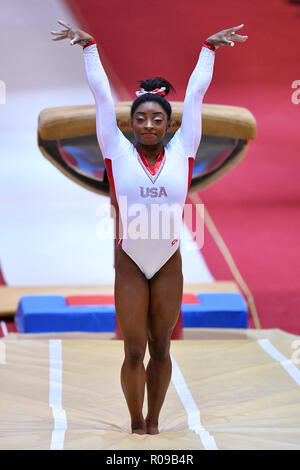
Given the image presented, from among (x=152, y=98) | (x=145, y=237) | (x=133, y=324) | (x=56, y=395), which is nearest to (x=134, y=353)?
(x=133, y=324)

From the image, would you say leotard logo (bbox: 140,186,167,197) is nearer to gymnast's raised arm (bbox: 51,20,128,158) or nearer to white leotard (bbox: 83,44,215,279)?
white leotard (bbox: 83,44,215,279)

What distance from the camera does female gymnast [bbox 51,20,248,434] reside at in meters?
2.75

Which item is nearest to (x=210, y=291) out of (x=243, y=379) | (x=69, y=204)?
(x=243, y=379)

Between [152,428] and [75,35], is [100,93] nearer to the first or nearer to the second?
[75,35]

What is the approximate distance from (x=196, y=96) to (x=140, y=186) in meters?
0.45

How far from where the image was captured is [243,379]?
3.66 meters

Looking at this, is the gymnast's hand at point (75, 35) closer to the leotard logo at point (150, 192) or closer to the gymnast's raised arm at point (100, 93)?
the gymnast's raised arm at point (100, 93)

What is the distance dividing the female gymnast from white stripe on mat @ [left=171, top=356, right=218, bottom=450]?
201mm

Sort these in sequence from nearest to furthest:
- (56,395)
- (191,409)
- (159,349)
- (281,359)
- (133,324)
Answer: (133,324)
(159,349)
(191,409)
(56,395)
(281,359)

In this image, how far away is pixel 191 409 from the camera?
3.22 meters

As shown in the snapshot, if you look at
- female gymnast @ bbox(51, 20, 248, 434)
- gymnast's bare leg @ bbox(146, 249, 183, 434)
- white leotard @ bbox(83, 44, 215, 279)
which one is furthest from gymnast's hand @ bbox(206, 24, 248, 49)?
gymnast's bare leg @ bbox(146, 249, 183, 434)

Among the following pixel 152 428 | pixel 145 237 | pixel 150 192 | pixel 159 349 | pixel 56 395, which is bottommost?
pixel 56 395

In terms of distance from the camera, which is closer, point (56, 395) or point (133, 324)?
point (133, 324)

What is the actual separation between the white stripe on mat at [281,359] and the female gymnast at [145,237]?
3.60 feet
